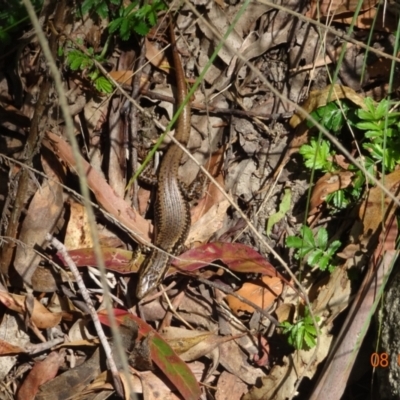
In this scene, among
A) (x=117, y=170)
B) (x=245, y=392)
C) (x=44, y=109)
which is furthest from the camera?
(x=117, y=170)

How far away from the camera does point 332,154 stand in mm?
3717

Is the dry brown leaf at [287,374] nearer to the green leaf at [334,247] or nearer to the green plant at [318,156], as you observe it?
the green leaf at [334,247]

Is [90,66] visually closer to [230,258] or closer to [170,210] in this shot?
[170,210]

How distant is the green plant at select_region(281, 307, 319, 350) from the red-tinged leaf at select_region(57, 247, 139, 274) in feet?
3.67

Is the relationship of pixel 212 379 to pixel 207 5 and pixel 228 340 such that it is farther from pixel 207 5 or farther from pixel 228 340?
pixel 207 5

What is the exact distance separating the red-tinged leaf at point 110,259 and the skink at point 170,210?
0.11 m

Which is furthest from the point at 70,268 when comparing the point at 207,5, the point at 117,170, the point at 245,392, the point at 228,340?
the point at 207,5

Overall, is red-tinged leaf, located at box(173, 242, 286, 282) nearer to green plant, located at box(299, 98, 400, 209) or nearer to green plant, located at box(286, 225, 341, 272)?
green plant, located at box(286, 225, 341, 272)

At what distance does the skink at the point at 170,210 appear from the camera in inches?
151

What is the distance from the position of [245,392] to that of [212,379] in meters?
0.23

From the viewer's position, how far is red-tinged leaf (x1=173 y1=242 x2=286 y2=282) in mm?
3738
